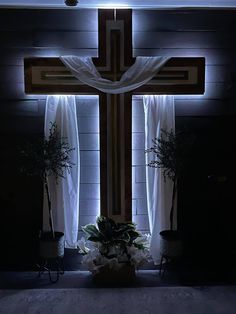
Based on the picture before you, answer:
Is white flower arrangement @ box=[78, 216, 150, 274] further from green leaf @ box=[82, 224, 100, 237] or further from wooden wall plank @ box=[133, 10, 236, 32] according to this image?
wooden wall plank @ box=[133, 10, 236, 32]

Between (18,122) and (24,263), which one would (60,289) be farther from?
(18,122)

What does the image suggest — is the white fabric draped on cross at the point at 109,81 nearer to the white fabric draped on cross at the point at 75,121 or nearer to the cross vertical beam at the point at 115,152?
the white fabric draped on cross at the point at 75,121

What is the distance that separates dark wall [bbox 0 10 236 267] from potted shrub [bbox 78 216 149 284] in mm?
469

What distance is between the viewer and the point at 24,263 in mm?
2859

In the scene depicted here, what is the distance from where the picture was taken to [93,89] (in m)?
2.74

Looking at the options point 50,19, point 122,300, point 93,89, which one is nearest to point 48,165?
point 93,89

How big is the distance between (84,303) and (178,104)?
1574 millimetres

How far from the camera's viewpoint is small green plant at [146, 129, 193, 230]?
2.56 metres

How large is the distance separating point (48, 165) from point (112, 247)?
722mm

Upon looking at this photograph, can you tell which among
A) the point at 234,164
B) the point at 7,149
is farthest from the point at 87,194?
the point at 234,164

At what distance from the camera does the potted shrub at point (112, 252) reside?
2547mm

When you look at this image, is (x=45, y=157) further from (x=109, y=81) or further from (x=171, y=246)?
(x=171, y=246)

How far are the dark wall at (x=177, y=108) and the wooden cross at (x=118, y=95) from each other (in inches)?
4.1

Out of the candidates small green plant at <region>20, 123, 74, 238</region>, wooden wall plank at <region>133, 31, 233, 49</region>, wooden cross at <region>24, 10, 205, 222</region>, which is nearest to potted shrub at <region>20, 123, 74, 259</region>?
small green plant at <region>20, 123, 74, 238</region>
